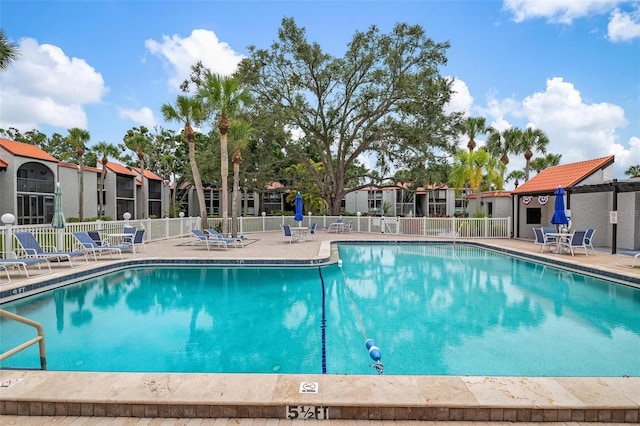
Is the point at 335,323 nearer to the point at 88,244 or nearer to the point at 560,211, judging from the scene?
the point at 88,244

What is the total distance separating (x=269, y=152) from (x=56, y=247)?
1607cm

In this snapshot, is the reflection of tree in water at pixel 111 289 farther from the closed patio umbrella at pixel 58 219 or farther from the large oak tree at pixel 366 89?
the large oak tree at pixel 366 89

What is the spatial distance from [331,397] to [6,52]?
38.3ft

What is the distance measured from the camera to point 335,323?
6.09m

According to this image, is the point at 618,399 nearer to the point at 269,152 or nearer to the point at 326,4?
the point at 326,4

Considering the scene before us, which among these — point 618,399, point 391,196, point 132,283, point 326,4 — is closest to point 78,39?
point 326,4

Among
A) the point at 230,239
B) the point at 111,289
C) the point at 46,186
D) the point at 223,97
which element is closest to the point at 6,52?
the point at 111,289

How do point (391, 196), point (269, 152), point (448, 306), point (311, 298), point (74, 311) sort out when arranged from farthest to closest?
point (391, 196) < point (269, 152) < point (311, 298) < point (448, 306) < point (74, 311)

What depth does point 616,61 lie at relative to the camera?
1320cm

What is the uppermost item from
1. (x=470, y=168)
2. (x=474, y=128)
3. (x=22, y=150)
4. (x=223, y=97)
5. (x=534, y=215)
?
(x=474, y=128)

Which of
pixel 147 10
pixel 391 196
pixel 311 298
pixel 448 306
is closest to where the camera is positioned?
pixel 448 306

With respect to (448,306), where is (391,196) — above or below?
above

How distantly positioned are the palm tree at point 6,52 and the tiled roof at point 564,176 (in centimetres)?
1886

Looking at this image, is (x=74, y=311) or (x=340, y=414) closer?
(x=340, y=414)
